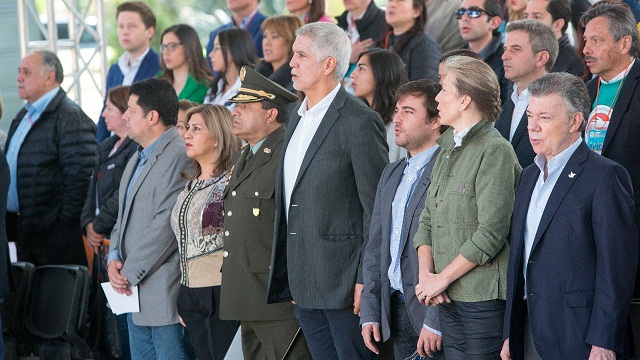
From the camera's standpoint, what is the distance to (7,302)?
6.52 meters

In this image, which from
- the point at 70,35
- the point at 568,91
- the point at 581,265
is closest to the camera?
the point at 581,265

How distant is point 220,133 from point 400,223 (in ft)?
4.59

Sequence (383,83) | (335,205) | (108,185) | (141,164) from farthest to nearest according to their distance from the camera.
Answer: (108,185) < (141,164) < (383,83) < (335,205)

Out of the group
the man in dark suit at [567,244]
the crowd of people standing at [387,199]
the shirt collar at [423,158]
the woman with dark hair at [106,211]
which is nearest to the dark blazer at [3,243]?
the crowd of people standing at [387,199]

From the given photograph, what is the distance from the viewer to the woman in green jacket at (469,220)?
360 cm

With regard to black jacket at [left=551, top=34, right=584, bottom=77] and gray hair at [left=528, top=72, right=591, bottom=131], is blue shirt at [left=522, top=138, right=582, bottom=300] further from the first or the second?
black jacket at [left=551, top=34, right=584, bottom=77]

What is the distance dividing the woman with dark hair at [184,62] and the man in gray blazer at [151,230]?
1.56 m

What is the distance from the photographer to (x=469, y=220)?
3668 millimetres

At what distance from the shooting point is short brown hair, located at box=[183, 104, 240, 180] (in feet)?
16.8

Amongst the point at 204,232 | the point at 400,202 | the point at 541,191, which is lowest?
the point at 204,232

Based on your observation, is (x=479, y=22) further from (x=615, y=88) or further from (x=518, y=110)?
(x=615, y=88)

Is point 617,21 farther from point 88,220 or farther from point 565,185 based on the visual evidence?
point 88,220

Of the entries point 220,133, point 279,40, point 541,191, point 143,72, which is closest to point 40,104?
point 143,72

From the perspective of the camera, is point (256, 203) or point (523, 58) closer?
point (256, 203)
